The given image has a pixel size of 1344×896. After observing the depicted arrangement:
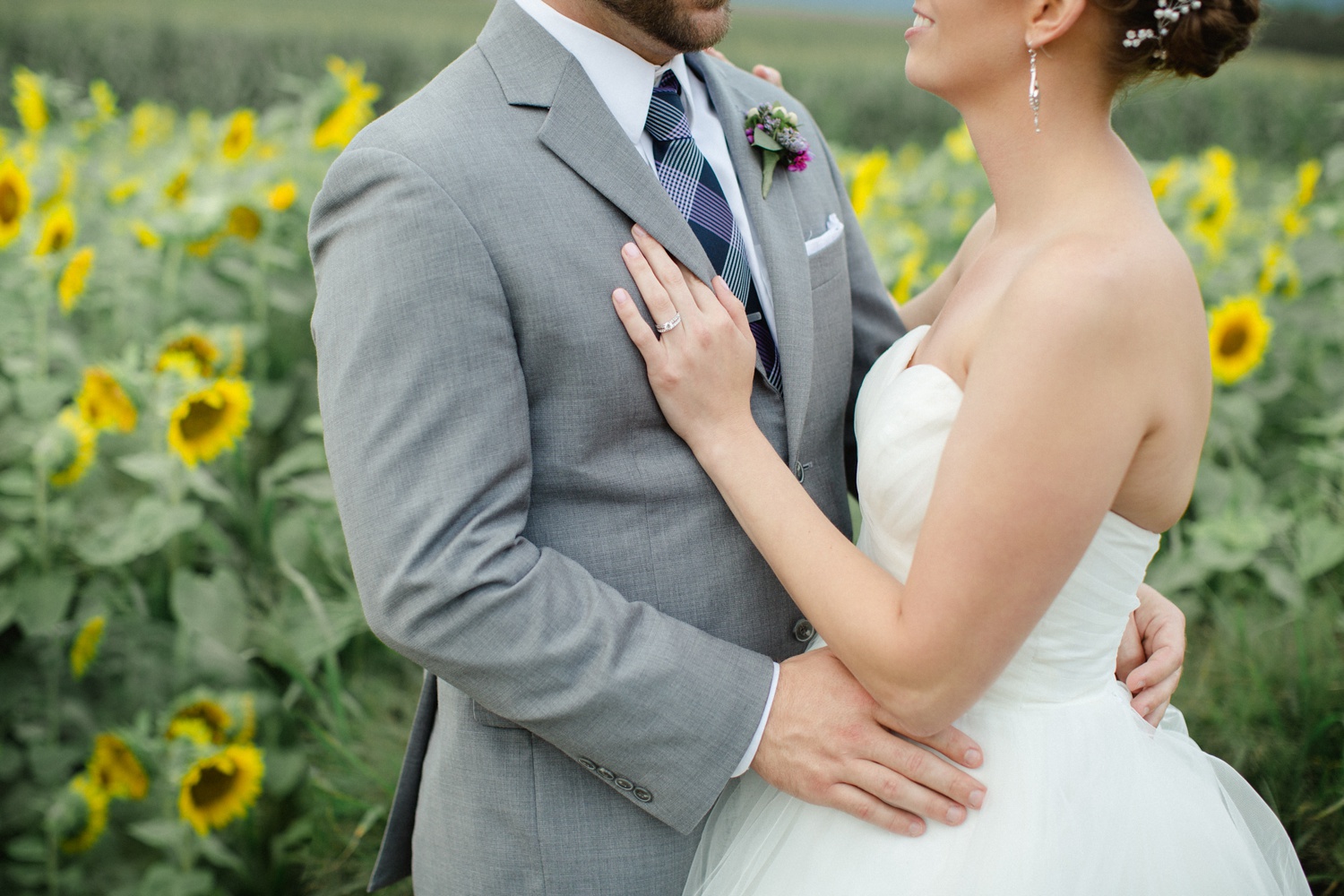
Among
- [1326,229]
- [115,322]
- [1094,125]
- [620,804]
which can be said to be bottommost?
[115,322]

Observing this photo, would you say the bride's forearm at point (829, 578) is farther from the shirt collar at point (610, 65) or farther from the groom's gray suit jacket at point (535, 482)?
the shirt collar at point (610, 65)

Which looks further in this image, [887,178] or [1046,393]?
[887,178]

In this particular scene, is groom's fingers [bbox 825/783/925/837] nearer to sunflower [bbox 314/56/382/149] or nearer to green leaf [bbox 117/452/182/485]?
green leaf [bbox 117/452/182/485]

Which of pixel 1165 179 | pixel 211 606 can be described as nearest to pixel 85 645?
pixel 211 606

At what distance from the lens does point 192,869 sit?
262 cm

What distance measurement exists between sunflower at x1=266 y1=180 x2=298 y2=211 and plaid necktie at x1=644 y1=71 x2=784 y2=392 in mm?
1915


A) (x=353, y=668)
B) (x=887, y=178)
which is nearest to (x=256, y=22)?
(x=887, y=178)

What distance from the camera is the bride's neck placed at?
148 centimetres

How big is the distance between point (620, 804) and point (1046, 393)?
861 millimetres

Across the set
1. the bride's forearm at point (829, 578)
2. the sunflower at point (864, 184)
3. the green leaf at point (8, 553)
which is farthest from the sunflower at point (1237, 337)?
the green leaf at point (8, 553)

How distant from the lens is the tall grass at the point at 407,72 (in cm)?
1287

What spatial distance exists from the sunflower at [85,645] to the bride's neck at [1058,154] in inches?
92.3

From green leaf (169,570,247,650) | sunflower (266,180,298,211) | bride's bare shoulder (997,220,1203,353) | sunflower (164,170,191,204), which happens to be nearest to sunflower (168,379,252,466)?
green leaf (169,570,247,650)

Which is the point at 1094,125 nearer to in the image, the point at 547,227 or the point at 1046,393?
the point at 1046,393
